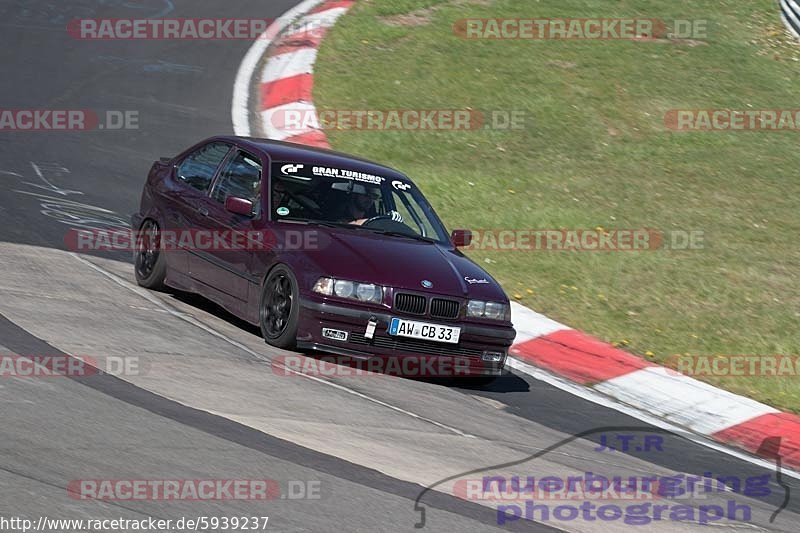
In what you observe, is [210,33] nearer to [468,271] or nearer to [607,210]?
[607,210]

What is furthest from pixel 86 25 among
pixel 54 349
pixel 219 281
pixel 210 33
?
pixel 54 349

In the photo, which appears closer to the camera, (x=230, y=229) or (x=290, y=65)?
(x=230, y=229)

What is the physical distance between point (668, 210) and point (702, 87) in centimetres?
463

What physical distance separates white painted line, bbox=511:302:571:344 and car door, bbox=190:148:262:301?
8.39 feet

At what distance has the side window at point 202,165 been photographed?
10.4m

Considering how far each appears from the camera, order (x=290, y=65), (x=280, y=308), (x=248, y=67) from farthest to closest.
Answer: (x=248, y=67), (x=290, y=65), (x=280, y=308)

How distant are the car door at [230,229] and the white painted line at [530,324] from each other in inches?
101

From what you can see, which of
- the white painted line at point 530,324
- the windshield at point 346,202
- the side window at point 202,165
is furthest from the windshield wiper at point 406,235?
the side window at point 202,165

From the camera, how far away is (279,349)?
29.4ft

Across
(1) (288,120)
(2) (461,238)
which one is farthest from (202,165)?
(1) (288,120)

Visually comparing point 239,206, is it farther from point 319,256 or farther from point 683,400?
point 683,400

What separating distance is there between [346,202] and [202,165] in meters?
1.46

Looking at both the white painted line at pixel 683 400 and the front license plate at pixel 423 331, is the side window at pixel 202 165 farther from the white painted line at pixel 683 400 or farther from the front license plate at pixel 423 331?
the white painted line at pixel 683 400

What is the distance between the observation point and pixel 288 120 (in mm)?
15680
